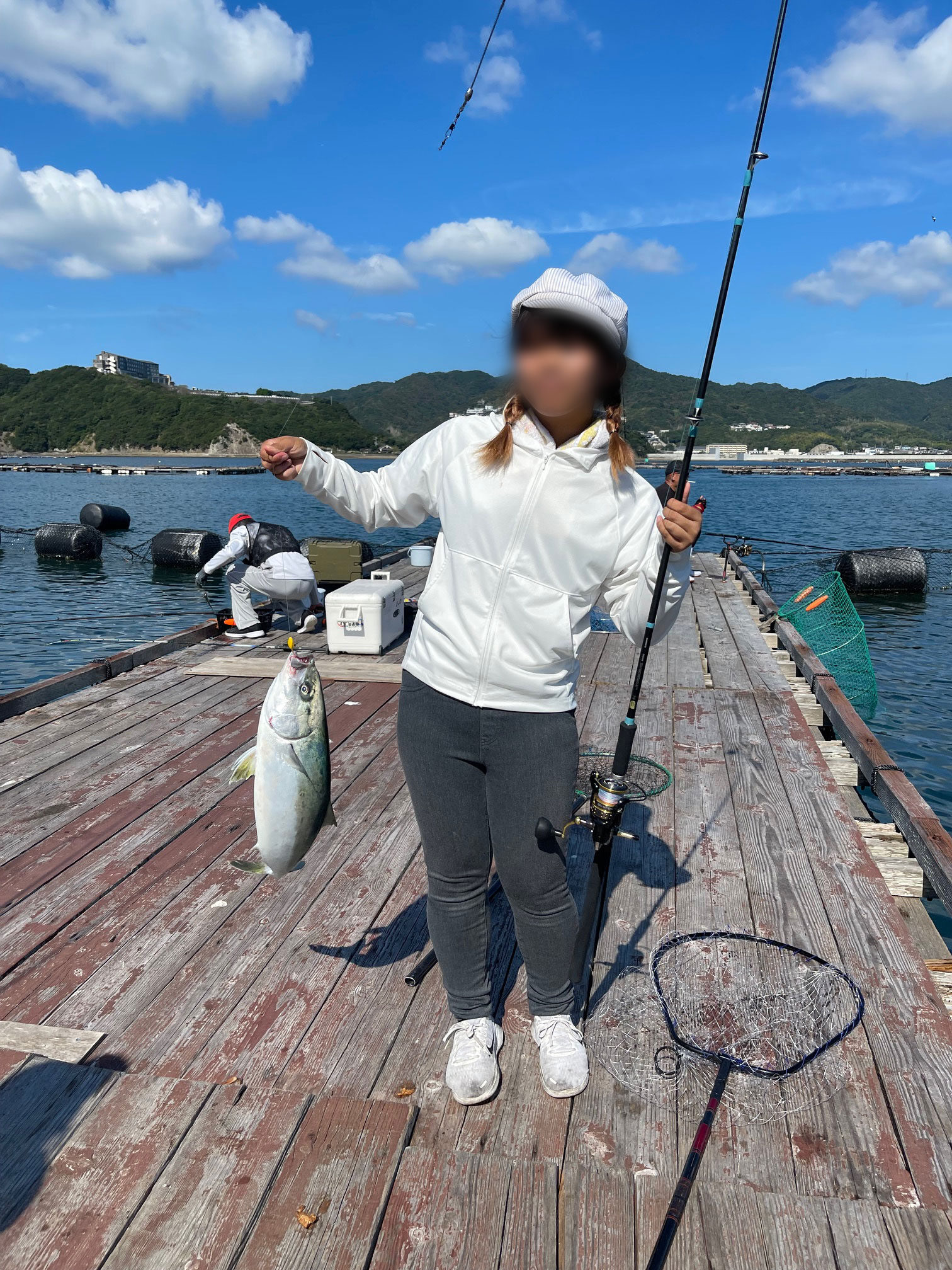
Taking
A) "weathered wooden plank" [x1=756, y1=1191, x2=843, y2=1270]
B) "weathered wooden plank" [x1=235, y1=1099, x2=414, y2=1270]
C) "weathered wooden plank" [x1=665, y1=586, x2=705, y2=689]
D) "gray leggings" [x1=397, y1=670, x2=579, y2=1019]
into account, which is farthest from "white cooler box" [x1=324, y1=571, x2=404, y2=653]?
"weathered wooden plank" [x1=756, y1=1191, x2=843, y2=1270]

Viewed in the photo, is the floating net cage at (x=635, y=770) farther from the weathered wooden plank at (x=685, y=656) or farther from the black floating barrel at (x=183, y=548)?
the black floating barrel at (x=183, y=548)

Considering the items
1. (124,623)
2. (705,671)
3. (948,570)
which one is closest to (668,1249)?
(705,671)

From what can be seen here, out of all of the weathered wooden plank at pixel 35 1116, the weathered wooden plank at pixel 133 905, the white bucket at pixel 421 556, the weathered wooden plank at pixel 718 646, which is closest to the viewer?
the weathered wooden plank at pixel 35 1116

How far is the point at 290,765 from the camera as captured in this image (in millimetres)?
2617

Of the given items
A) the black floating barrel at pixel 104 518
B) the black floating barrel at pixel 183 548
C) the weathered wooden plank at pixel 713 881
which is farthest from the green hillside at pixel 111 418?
the weathered wooden plank at pixel 713 881

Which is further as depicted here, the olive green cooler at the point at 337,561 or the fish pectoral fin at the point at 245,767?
the olive green cooler at the point at 337,561

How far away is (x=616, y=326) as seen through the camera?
215 cm

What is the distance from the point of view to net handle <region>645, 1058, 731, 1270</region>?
6.35 feet

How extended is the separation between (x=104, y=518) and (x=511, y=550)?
37.8 m

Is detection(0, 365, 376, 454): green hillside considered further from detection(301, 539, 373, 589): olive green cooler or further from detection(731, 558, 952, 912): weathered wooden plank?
detection(731, 558, 952, 912): weathered wooden plank

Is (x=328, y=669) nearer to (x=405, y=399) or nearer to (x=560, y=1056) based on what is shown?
(x=560, y=1056)

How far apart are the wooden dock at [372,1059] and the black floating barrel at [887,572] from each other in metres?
Result: 19.0

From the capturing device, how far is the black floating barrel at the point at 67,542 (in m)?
28.8

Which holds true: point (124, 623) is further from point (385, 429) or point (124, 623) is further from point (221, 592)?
point (385, 429)
